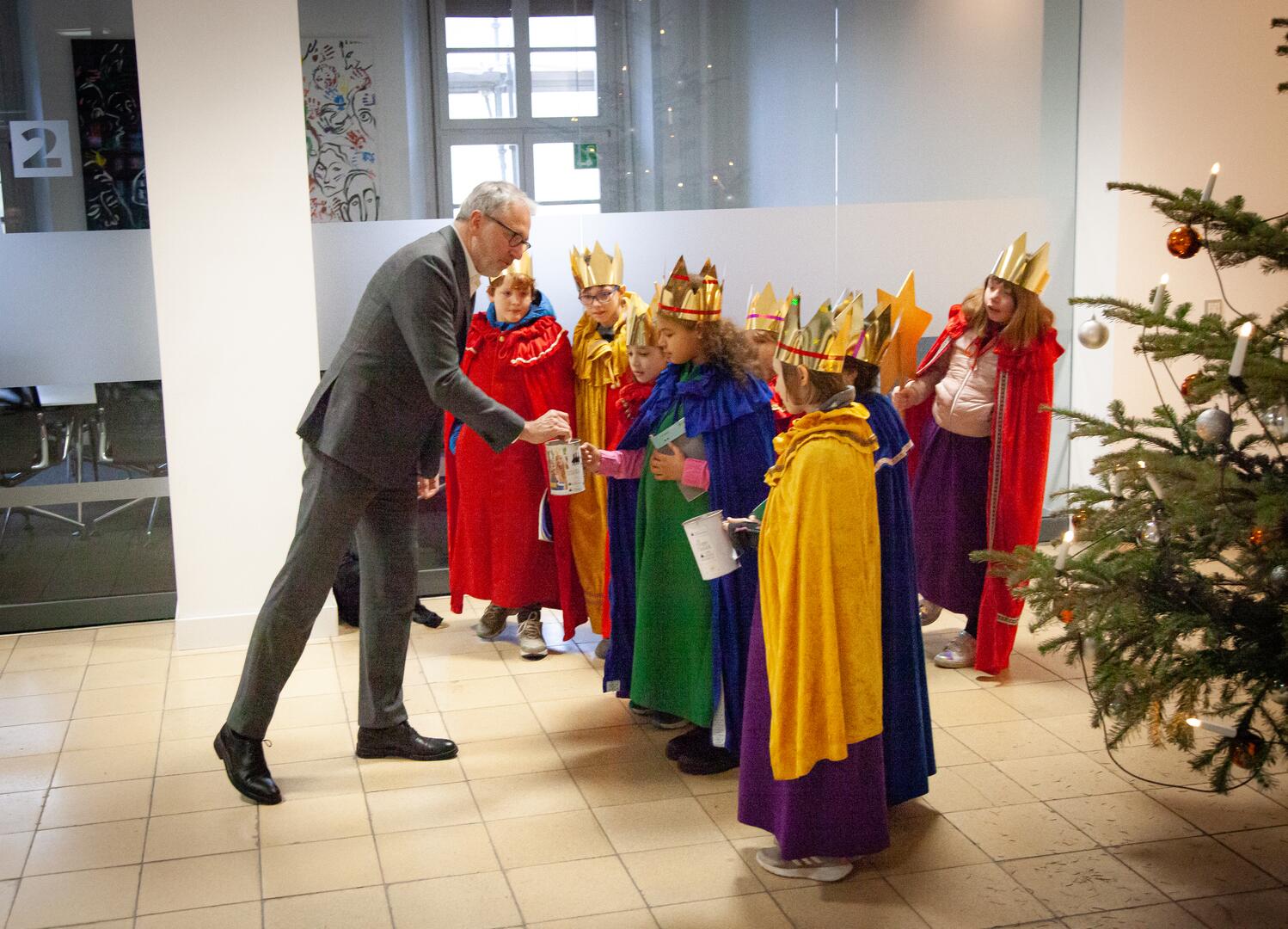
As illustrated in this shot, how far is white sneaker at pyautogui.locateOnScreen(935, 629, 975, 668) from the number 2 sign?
12.8ft

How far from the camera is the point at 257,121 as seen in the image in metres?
4.69

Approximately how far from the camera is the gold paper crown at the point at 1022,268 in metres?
4.12

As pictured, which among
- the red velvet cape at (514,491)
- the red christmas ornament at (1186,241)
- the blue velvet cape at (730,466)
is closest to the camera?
the red christmas ornament at (1186,241)

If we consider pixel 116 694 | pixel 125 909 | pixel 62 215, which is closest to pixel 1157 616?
pixel 125 909

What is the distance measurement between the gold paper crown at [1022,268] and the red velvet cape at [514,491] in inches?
61.8

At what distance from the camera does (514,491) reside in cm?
473

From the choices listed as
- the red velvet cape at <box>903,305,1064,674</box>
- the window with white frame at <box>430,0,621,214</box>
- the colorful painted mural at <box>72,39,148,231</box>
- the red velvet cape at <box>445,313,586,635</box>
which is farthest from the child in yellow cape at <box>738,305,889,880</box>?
the colorful painted mural at <box>72,39,148,231</box>

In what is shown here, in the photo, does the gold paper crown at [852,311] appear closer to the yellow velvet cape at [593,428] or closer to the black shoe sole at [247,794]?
the yellow velvet cape at [593,428]

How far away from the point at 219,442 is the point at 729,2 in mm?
2928

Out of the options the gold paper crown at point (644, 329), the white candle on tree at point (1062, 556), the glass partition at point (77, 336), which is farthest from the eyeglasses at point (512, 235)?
the glass partition at point (77, 336)

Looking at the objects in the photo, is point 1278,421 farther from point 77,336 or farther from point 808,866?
point 77,336

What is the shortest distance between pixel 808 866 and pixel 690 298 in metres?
1.51

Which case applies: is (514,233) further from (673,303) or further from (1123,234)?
(1123,234)

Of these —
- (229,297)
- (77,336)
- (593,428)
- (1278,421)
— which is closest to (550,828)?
(593,428)
